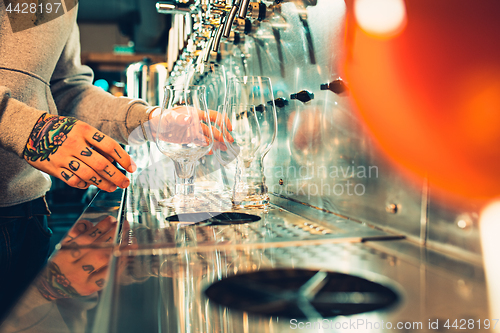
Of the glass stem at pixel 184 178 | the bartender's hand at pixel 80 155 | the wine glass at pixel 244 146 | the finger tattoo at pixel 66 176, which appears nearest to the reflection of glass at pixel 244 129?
the wine glass at pixel 244 146

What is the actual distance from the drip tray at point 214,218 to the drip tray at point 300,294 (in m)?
0.28

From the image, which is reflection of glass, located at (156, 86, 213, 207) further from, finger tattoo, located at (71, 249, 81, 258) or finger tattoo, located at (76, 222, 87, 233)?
finger tattoo, located at (71, 249, 81, 258)

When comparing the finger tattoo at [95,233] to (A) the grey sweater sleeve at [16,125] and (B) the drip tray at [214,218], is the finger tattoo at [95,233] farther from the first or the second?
(A) the grey sweater sleeve at [16,125]

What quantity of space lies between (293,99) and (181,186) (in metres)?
0.36

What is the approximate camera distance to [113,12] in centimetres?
603

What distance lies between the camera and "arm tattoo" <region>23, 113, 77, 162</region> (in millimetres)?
766

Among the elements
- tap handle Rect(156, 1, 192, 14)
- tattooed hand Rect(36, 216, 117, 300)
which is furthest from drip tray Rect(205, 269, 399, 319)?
tap handle Rect(156, 1, 192, 14)

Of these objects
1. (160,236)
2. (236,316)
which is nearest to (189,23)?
(160,236)

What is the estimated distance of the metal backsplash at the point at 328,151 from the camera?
0.53 metres

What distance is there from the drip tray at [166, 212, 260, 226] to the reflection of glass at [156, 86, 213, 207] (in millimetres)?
85

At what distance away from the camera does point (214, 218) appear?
713 mm

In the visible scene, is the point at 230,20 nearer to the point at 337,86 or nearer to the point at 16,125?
the point at 337,86

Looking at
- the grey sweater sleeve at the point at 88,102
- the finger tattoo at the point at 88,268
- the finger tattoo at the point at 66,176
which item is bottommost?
the finger tattoo at the point at 88,268

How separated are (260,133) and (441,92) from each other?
1.24ft
